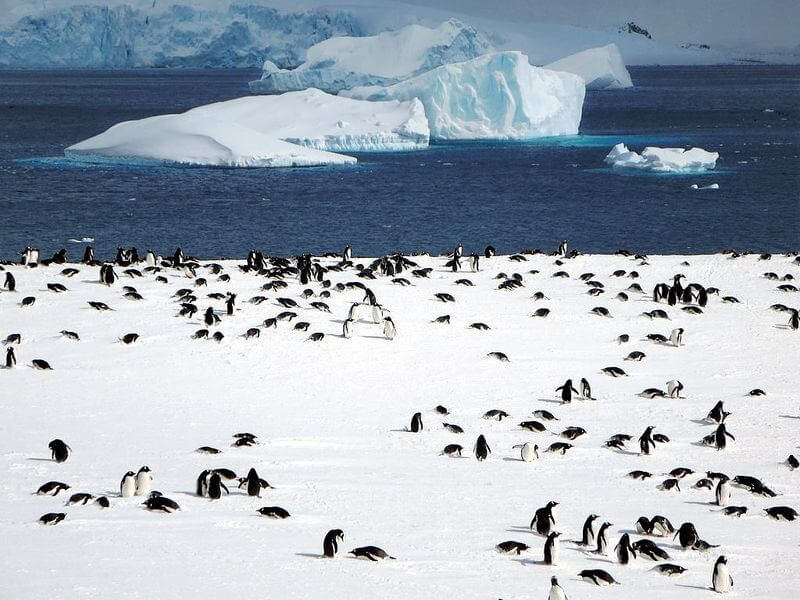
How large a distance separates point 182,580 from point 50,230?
3455cm

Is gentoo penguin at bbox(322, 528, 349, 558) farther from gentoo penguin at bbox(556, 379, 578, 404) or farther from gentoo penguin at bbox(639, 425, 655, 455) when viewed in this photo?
gentoo penguin at bbox(556, 379, 578, 404)

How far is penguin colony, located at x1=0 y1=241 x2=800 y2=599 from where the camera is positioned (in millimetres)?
12266

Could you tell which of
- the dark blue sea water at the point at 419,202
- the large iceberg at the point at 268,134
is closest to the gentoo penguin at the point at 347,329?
the dark blue sea water at the point at 419,202

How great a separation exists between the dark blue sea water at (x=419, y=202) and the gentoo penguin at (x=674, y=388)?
74.0 feet

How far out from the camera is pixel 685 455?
15.6m

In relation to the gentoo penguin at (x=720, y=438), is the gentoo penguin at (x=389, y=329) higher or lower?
higher

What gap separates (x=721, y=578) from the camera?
433 inches

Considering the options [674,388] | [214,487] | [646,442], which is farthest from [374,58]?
Answer: [214,487]

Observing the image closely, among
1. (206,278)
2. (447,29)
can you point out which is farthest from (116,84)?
(206,278)

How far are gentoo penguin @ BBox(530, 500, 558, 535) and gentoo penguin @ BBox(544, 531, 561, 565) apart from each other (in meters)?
0.60

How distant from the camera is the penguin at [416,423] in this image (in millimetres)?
16303

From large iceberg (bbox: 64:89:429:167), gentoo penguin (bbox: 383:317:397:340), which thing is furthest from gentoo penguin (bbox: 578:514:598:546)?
large iceberg (bbox: 64:89:429:167)

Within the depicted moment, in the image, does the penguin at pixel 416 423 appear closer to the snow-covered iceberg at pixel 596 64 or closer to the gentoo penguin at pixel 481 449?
the gentoo penguin at pixel 481 449

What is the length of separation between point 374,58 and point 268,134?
3622 cm
